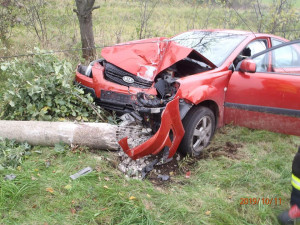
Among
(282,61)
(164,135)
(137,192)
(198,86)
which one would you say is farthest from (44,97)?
(282,61)

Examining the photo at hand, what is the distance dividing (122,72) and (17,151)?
1.71 m

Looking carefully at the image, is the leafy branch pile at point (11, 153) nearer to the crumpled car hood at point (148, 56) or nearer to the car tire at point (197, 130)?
the crumpled car hood at point (148, 56)

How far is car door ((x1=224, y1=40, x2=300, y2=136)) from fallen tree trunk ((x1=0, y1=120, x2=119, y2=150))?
1697mm

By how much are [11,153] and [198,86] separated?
2334mm

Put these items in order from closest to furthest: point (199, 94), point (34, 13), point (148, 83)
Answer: point (199, 94)
point (148, 83)
point (34, 13)

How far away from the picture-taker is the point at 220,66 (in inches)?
145

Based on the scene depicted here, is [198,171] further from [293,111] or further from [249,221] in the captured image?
[293,111]

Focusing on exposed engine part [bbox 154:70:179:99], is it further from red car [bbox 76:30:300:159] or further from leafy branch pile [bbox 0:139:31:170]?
leafy branch pile [bbox 0:139:31:170]

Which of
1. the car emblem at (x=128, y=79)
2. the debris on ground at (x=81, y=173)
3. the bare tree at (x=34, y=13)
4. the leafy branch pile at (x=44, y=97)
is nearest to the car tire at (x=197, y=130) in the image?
the car emblem at (x=128, y=79)

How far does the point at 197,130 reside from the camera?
3371 millimetres

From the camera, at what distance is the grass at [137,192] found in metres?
2.39
